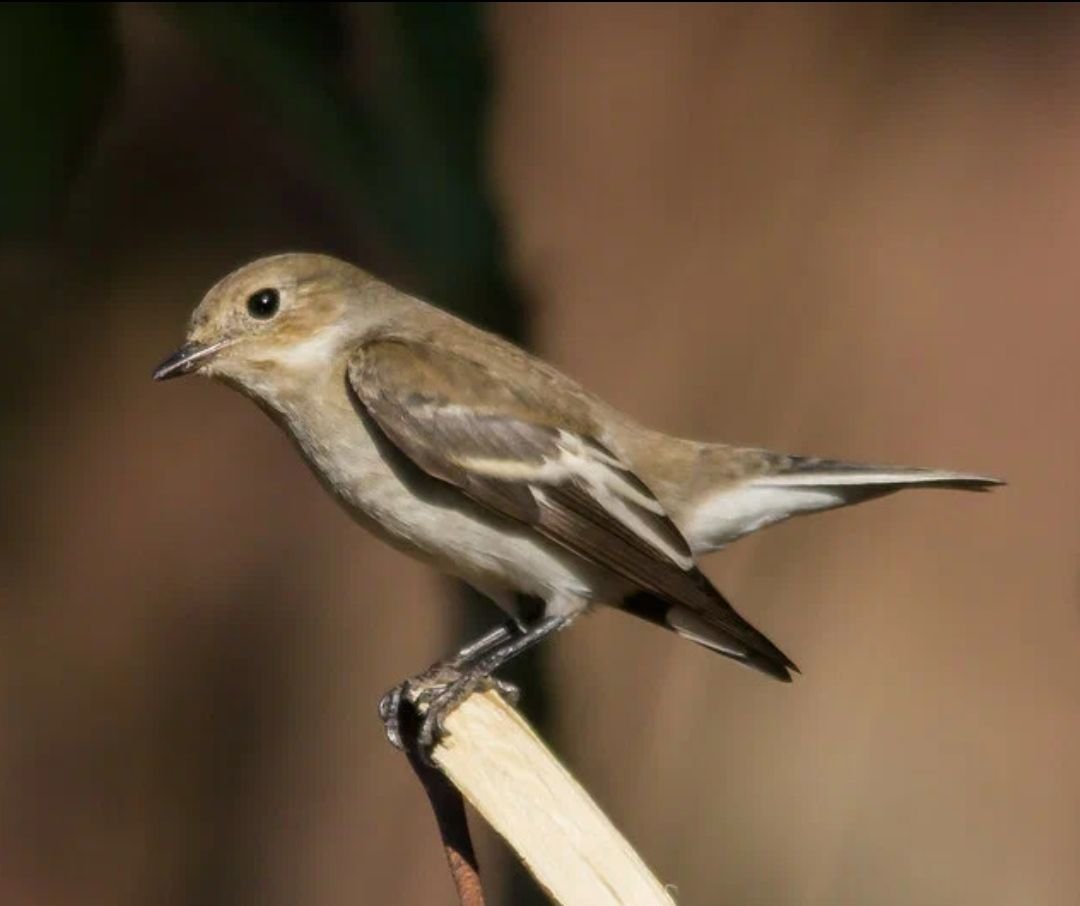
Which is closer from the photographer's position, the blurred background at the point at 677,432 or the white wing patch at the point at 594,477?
the white wing patch at the point at 594,477

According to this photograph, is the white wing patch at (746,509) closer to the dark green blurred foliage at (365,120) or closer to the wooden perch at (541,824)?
the dark green blurred foliage at (365,120)

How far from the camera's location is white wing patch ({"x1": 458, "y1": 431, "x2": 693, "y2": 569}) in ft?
7.96

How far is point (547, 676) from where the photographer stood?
100 inches

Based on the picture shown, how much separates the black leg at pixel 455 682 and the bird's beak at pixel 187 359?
1.62 feet

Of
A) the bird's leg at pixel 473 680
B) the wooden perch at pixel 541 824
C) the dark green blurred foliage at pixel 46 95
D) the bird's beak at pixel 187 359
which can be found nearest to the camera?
the wooden perch at pixel 541 824

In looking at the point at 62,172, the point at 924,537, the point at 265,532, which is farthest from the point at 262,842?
the point at 62,172

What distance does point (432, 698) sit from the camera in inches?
84.8

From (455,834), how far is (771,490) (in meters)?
1.10

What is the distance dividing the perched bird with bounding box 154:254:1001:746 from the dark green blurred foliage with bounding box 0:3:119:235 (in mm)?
249

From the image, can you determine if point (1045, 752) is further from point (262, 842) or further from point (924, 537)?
point (262, 842)

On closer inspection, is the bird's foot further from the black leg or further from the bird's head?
the bird's head

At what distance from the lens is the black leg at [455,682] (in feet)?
6.68

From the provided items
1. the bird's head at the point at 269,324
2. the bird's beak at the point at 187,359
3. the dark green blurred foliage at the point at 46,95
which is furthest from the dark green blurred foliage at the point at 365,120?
the bird's beak at the point at 187,359

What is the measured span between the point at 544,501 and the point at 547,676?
0.84ft
